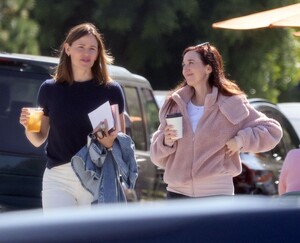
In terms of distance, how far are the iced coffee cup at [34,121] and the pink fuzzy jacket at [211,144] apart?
28.9 inches

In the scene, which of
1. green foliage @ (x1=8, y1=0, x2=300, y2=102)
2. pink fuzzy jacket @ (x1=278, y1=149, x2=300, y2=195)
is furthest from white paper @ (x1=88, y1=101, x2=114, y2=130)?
green foliage @ (x1=8, y1=0, x2=300, y2=102)

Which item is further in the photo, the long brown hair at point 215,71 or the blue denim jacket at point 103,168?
the long brown hair at point 215,71

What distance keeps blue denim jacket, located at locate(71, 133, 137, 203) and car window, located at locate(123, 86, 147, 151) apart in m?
2.28

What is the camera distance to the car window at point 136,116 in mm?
8445

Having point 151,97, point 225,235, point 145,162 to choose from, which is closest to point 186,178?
point 145,162

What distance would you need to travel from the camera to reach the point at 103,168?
6.01 m

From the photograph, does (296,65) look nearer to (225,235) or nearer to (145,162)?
(145,162)

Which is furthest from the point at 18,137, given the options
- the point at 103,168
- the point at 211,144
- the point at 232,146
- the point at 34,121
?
the point at 232,146

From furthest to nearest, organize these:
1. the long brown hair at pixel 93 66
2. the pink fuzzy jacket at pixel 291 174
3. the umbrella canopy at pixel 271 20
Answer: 1. the umbrella canopy at pixel 271 20
2. the long brown hair at pixel 93 66
3. the pink fuzzy jacket at pixel 291 174

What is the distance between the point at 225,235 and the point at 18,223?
0.49 metres

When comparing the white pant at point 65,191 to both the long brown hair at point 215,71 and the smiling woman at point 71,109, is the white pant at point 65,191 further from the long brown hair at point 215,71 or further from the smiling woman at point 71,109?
the long brown hair at point 215,71

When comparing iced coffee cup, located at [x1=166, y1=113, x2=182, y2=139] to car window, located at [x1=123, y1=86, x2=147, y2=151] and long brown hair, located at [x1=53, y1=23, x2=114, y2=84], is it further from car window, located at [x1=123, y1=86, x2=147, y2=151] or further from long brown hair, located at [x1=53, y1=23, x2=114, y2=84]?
car window, located at [x1=123, y1=86, x2=147, y2=151]

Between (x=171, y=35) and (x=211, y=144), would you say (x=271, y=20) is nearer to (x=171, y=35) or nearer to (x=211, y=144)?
(x=211, y=144)

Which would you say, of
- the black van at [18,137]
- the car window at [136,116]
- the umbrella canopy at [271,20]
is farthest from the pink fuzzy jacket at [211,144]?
the car window at [136,116]
